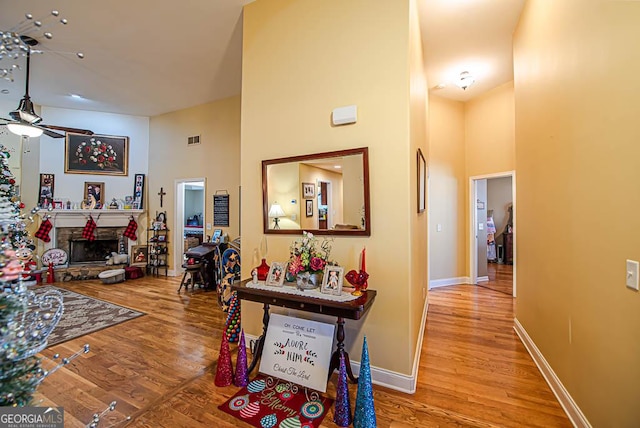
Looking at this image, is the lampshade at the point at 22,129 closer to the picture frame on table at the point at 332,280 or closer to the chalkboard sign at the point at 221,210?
the chalkboard sign at the point at 221,210

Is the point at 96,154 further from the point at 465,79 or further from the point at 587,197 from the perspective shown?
the point at 587,197

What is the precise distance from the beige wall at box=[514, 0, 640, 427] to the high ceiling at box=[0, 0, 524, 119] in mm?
827

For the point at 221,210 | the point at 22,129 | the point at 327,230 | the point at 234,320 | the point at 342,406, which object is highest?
the point at 22,129

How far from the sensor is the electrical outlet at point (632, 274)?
1.30 metres

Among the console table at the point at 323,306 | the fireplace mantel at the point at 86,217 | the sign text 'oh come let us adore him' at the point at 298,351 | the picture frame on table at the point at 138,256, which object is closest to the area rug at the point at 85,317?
the picture frame on table at the point at 138,256

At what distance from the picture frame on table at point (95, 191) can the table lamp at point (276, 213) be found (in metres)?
5.46

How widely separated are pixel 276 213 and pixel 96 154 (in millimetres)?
5663

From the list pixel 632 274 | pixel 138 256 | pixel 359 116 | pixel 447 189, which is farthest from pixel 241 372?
pixel 138 256

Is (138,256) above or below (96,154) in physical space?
below

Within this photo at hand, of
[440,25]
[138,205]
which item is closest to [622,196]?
[440,25]

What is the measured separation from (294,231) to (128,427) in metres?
1.78

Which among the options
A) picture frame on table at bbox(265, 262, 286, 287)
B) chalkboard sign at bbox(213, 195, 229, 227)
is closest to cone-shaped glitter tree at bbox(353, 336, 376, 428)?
picture frame on table at bbox(265, 262, 286, 287)

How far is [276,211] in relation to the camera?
2.59 m

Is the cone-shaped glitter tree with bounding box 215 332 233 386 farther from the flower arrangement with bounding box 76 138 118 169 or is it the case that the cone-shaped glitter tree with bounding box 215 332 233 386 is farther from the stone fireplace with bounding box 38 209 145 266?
the flower arrangement with bounding box 76 138 118 169
